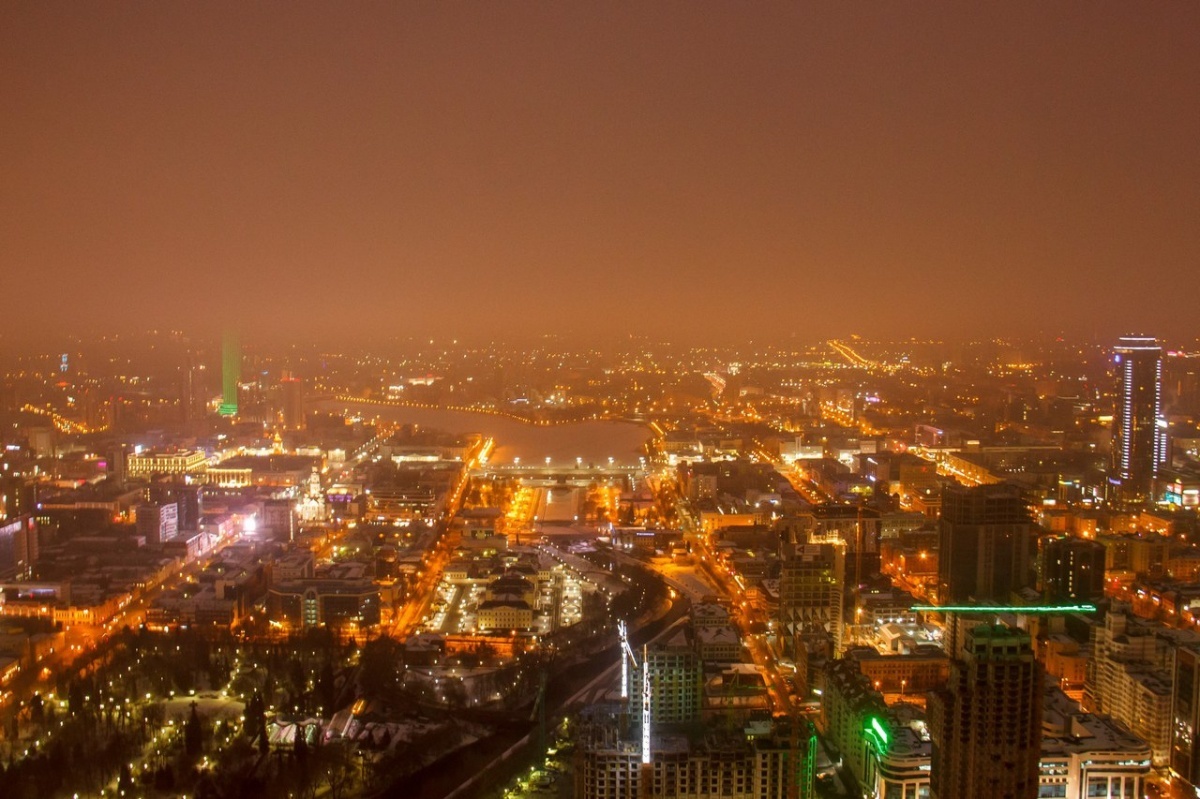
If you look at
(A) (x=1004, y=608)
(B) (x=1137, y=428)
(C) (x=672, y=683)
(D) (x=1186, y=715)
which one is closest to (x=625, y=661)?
(C) (x=672, y=683)

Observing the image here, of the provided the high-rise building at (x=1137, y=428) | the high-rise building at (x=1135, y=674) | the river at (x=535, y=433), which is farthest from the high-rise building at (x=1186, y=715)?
the river at (x=535, y=433)

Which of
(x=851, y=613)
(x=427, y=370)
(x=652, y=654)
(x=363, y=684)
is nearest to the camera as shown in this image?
(x=652, y=654)

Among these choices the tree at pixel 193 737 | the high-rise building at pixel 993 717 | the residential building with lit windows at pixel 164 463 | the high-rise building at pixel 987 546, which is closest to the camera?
the high-rise building at pixel 993 717

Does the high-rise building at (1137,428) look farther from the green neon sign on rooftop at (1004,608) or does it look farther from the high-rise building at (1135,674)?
the high-rise building at (1135,674)

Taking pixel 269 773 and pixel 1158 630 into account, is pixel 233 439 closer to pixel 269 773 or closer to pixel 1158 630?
pixel 269 773

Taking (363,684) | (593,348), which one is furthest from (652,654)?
(593,348)

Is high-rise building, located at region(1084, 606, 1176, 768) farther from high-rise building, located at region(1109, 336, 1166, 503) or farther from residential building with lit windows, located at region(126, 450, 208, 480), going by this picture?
residential building with lit windows, located at region(126, 450, 208, 480)

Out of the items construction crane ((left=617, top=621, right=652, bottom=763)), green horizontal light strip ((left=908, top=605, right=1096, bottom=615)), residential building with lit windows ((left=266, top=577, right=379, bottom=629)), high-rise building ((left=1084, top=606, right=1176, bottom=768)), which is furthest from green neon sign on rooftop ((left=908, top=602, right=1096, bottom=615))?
residential building with lit windows ((left=266, top=577, right=379, bottom=629))
